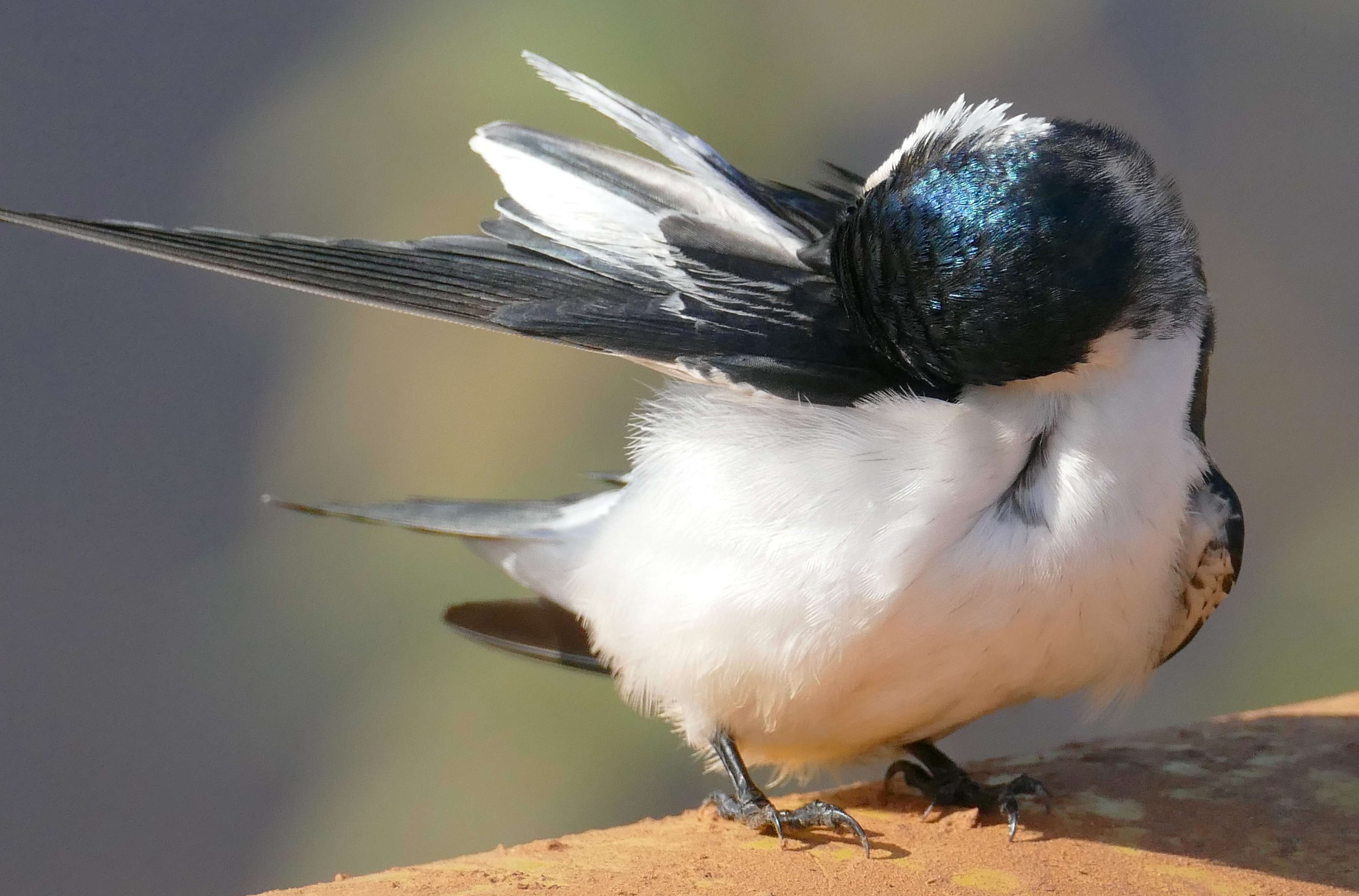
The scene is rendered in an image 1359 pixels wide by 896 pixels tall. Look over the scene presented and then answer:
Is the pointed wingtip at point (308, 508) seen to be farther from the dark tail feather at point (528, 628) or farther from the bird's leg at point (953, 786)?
the bird's leg at point (953, 786)

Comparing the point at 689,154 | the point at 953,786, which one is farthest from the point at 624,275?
the point at 953,786

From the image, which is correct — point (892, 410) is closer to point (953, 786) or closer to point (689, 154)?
point (689, 154)

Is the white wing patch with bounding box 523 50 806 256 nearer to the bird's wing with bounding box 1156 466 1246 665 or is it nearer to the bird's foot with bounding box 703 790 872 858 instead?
the bird's wing with bounding box 1156 466 1246 665

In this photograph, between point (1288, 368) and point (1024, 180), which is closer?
point (1024, 180)

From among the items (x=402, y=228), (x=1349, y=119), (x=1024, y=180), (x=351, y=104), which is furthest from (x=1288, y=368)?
(x=1024, y=180)

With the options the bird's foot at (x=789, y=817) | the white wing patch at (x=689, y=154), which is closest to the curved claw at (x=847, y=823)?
the bird's foot at (x=789, y=817)

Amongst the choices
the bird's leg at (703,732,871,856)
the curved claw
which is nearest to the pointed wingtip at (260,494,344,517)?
the bird's leg at (703,732,871,856)

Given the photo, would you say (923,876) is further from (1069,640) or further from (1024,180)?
(1024,180)
